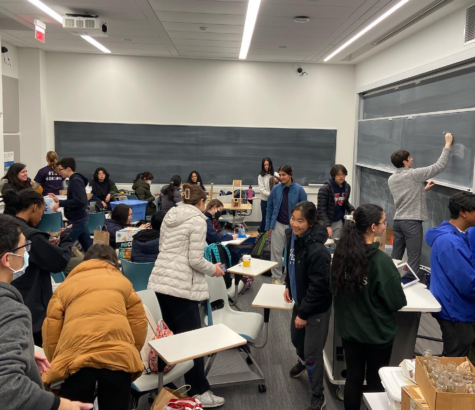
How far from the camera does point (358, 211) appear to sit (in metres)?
2.65

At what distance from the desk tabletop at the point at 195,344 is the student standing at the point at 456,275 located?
1.45 metres

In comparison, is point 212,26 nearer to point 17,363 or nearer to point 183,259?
point 183,259

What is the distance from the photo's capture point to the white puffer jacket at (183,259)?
314 cm

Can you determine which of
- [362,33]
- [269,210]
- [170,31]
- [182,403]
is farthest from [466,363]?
[170,31]

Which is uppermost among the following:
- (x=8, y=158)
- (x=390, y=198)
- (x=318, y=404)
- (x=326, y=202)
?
(x=8, y=158)

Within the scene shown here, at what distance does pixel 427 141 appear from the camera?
19.0ft

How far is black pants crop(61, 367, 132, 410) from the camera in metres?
2.19

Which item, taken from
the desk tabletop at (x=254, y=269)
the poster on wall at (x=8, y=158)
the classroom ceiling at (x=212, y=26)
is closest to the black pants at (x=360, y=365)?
the desk tabletop at (x=254, y=269)

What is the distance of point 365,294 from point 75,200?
4.05 meters

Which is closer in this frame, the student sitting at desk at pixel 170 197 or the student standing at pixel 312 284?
the student standing at pixel 312 284

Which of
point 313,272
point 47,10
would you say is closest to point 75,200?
point 47,10

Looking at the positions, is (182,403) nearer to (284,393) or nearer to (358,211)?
(284,393)

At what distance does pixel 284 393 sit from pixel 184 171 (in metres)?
6.80

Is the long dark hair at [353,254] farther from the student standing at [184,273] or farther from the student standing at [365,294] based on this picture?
the student standing at [184,273]
